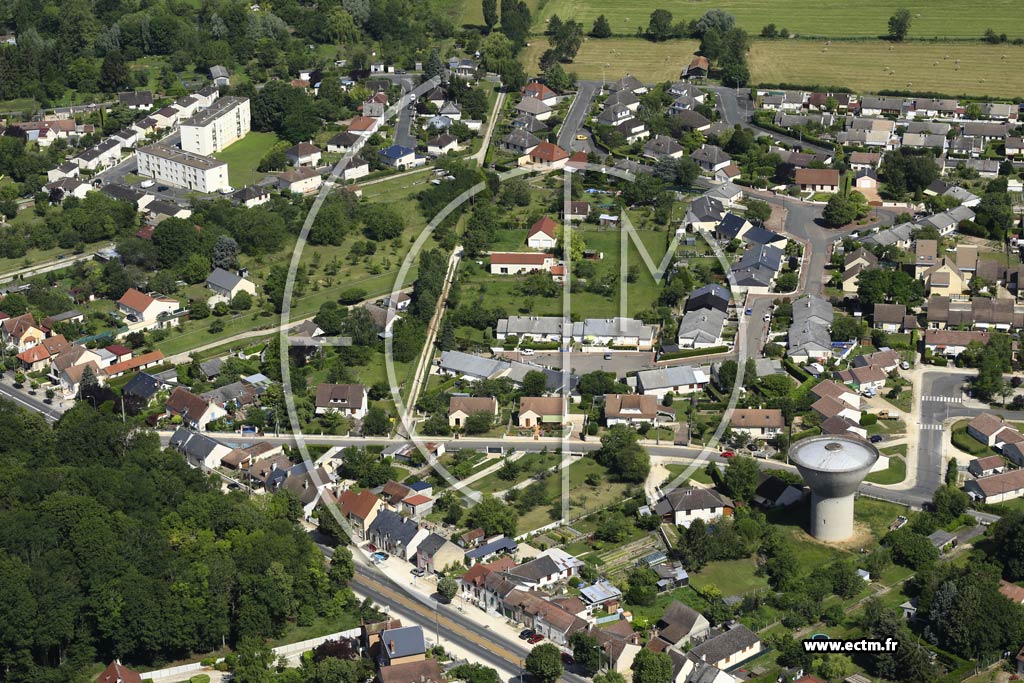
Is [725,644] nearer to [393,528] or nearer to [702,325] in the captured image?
[393,528]

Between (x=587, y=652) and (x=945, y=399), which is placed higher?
(x=945, y=399)

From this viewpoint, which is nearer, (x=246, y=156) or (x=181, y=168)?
(x=181, y=168)

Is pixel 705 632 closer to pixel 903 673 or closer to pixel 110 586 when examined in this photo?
pixel 903 673

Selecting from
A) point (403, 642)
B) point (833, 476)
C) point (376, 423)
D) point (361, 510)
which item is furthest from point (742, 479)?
point (403, 642)

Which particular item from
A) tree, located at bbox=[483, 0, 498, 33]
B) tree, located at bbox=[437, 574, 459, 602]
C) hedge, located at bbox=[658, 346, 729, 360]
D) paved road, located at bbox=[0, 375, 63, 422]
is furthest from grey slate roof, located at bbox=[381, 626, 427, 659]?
tree, located at bbox=[483, 0, 498, 33]

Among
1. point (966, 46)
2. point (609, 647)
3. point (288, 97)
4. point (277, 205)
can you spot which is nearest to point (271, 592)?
point (609, 647)

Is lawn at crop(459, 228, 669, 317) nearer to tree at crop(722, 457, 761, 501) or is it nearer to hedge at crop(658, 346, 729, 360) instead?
hedge at crop(658, 346, 729, 360)

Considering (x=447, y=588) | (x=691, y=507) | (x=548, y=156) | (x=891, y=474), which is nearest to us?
(x=447, y=588)
